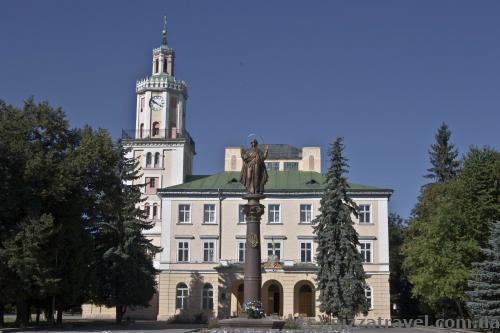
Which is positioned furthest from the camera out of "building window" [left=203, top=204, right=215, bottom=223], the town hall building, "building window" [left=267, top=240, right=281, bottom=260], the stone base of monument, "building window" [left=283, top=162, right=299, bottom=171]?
"building window" [left=283, top=162, right=299, bottom=171]

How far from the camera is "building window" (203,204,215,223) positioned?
53.1 m

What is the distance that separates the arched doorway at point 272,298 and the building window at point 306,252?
2.90 metres

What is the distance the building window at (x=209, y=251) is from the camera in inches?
2062

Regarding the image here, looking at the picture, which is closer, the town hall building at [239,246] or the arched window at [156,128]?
the town hall building at [239,246]

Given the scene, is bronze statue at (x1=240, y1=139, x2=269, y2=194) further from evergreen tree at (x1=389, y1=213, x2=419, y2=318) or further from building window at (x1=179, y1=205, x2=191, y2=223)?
evergreen tree at (x1=389, y1=213, x2=419, y2=318)

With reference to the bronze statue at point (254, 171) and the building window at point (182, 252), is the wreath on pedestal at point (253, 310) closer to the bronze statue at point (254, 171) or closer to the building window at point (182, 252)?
the bronze statue at point (254, 171)

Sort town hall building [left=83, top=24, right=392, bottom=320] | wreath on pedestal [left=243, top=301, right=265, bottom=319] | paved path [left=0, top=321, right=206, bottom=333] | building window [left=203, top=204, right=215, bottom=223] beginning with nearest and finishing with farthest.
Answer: wreath on pedestal [left=243, top=301, right=265, bottom=319] < paved path [left=0, top=321, right=206, bottom=333] < town hall building [left=83, top=24, right=392, bottom=320] < building window [left=203, top=204, right=215, bottom=223]

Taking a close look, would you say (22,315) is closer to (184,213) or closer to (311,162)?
(184,213)

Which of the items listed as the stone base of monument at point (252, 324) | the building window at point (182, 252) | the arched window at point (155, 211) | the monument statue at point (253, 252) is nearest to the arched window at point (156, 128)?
the arched window at point (155, 211)

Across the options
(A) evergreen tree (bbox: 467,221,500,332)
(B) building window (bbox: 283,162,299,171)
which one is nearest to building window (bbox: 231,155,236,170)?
(B) building window (bbox: 283,162,299,171)

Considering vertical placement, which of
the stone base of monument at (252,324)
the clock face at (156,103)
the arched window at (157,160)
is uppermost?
the clock face at (156,103)

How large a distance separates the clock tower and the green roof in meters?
4.96

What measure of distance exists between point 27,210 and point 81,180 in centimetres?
315

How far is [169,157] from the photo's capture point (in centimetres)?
6034
